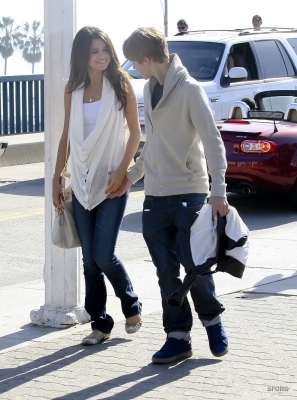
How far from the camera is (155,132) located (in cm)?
536

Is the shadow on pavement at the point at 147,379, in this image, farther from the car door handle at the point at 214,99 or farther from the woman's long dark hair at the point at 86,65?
the car door handle at the point at 214,99

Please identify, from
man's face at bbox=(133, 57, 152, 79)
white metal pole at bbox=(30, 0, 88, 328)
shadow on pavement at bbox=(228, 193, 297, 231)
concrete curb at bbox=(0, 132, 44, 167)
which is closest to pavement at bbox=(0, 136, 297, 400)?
white metal pole at bbox=(30, 0, 88, 328)

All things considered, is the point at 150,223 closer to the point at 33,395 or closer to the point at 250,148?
the point at 33,395

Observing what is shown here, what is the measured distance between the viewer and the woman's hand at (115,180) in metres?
5.58

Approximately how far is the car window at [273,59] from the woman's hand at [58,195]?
9655 mm

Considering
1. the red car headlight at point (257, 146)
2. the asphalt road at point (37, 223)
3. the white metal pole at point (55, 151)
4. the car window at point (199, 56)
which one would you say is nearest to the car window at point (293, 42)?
the car window at point (199, 56)

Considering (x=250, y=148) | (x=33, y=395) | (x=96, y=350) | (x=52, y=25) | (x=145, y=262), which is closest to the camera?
(x=33, y=395)

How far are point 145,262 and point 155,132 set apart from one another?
336 centimetres

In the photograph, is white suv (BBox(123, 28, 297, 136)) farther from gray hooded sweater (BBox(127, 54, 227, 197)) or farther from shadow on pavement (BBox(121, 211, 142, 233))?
gray hooded sweater (BBox(127, 54, 227, 197))

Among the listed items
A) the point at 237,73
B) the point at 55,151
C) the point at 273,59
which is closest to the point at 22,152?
the point at 237,73

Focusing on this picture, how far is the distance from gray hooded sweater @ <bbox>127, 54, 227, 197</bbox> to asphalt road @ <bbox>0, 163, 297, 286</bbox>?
3040 millimetres

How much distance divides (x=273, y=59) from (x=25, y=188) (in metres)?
4.56

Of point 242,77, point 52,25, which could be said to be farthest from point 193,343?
point 242,77

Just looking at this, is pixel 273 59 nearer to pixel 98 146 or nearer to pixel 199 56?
pixel 199 56
